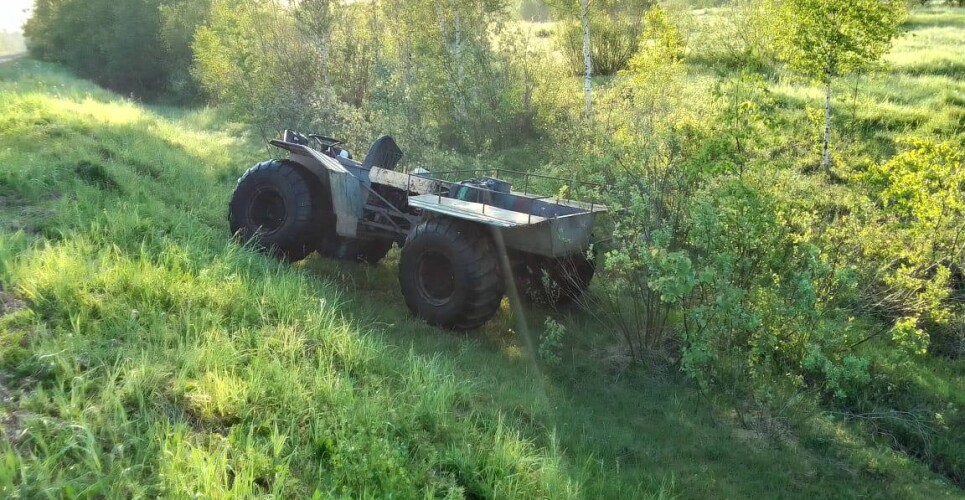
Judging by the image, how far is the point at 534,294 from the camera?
7.59 m

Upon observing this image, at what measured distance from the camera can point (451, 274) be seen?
21.6ft

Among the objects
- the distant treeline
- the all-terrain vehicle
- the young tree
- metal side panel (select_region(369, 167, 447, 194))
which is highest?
the distant treeline

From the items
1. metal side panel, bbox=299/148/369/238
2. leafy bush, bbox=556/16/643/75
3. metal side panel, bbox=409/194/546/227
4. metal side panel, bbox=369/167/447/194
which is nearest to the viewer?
metal side panel, bbox=409/194/546/227

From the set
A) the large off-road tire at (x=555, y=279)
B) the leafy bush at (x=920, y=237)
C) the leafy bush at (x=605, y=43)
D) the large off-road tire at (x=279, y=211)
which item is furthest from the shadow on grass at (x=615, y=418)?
the leafy bush at (x=605, y=43)

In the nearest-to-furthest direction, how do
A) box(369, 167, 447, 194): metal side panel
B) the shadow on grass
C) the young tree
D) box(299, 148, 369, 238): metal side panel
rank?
the shadow on grass → box(299, 148, 369, 238): metal side panel → box(369, 167, 447, 194): metal side panel → the young tree

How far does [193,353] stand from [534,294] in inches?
163

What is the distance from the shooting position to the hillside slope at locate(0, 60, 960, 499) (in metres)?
3.48

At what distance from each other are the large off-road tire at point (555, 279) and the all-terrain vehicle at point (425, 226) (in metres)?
0.01

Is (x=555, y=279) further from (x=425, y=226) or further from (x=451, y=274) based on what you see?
(x=425, y=226)

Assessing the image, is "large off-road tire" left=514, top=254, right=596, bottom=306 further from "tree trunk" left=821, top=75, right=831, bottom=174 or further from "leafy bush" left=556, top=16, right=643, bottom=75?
"leafy bush" left=556, top=16, right=643, bottom=75

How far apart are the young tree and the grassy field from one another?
677 cm

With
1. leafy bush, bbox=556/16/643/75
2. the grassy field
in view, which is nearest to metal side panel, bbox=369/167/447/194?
the grassy field

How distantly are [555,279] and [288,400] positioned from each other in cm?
392

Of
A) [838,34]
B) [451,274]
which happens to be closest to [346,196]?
[451,274]
